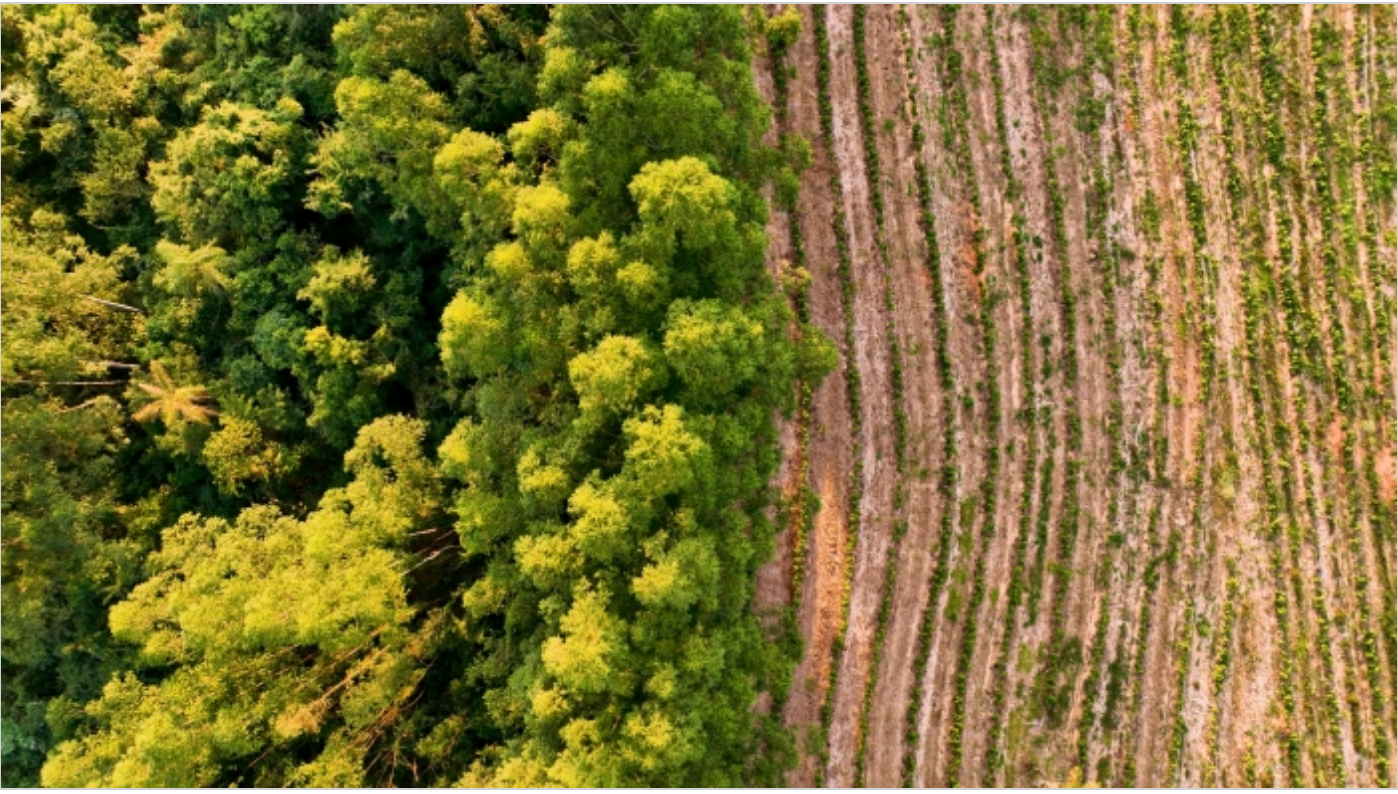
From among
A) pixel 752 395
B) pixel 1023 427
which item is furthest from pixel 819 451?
pixel 1023 427

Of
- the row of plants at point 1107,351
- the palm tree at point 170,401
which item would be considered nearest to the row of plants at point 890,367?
the row of plants at point 1107,351

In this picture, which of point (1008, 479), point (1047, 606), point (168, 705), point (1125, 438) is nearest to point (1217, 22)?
point (1125, 438)

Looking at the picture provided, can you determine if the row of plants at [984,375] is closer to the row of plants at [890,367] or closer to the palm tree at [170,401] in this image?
the row of plants at [890,367]

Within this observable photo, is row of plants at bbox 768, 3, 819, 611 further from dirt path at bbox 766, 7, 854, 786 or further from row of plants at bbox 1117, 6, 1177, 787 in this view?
row of plants at bbox 1117, 6, 1177, 787

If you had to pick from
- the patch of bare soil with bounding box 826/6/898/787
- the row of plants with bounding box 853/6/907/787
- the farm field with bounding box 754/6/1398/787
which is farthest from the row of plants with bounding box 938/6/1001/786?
the patch of bare soil with bounding box 826/6/898/787

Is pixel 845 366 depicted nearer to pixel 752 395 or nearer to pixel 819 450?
pixel 819 450
